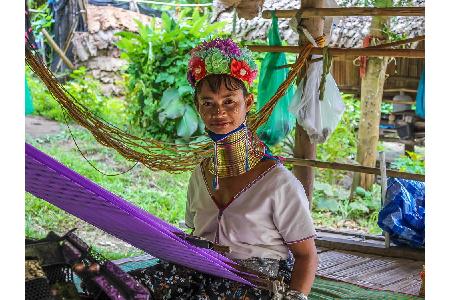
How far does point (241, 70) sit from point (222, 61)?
7 centimetres

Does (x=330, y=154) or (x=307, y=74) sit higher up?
(x=307, y=74)

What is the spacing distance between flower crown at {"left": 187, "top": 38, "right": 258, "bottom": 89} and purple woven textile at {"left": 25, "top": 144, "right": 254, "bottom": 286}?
1.93ft

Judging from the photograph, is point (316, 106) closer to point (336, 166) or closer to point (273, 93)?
point (273, 93)

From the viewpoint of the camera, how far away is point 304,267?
1988 mm

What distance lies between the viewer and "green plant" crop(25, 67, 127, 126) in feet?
27.5

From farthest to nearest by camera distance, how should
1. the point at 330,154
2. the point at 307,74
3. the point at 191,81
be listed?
the point at 330,154, the point at 307,74, the point at 191,81

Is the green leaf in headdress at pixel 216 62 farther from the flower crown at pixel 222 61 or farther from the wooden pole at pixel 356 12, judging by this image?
the wooden pole at pixel 356 12

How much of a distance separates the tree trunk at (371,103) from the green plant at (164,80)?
1.90 m

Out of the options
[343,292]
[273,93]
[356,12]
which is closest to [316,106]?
[273,93]

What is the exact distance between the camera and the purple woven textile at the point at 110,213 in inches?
55.7
